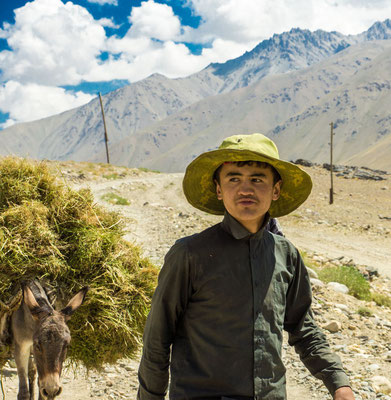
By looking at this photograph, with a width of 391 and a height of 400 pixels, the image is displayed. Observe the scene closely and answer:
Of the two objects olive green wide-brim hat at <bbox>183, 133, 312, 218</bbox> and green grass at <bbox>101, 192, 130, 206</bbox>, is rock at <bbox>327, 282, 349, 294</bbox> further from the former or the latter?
green grass at <bbox>101, 192, 130, 206</bbox>

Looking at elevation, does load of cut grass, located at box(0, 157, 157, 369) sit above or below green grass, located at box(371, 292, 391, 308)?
above

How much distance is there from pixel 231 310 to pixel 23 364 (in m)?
2.44

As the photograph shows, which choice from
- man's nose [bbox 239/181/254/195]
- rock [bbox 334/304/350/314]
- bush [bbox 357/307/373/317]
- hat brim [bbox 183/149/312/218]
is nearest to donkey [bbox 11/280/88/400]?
hat brim [bbox 183/149/312/218]

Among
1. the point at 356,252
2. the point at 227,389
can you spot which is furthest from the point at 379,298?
the point at 227,389

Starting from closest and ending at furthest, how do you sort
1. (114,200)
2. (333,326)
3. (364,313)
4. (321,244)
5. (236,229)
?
(236,229) → (333,326) → (364,313) → (321,244) → (114,200)

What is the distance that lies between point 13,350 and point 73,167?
26101 millimetres

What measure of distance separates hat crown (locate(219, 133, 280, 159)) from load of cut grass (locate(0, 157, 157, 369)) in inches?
72.7

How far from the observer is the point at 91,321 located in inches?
138

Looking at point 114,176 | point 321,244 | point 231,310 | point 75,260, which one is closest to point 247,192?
point 231,310

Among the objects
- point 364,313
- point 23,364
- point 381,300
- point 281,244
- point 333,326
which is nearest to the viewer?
point 281,244

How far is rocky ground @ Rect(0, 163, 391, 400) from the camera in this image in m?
4.69

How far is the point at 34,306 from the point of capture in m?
3.12

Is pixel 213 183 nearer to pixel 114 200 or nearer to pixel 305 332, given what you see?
pixel 305 332

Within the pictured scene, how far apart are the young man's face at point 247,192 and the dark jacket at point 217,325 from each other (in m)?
0.08
